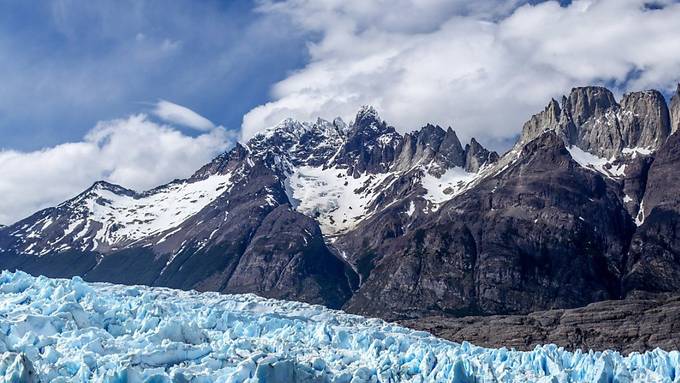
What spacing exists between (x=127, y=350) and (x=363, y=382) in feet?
66.1

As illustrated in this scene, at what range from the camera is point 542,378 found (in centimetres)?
8188

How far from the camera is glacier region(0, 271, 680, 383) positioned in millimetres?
61562

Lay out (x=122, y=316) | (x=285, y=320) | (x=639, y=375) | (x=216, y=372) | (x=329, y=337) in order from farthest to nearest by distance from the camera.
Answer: (x=285, y=320), (x=329, y=337), (x=639, y=375), (x=122, y=316), (x=216, y=372)

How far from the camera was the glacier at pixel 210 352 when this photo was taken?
202 feet

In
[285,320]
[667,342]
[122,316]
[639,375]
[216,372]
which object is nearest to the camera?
[216,372]

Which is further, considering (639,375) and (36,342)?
(639,375)

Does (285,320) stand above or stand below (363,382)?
above

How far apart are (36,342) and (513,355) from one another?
A: 190 feet

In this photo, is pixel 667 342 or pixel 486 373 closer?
pixel 486 373

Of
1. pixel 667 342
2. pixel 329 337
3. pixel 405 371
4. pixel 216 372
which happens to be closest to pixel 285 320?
pixel 329 337

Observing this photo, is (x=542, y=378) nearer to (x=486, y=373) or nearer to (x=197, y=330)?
(x=486, y=373)

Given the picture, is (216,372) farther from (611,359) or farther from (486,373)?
(611,359)

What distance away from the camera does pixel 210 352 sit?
2682 inches

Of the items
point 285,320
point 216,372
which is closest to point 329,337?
point 285,320
